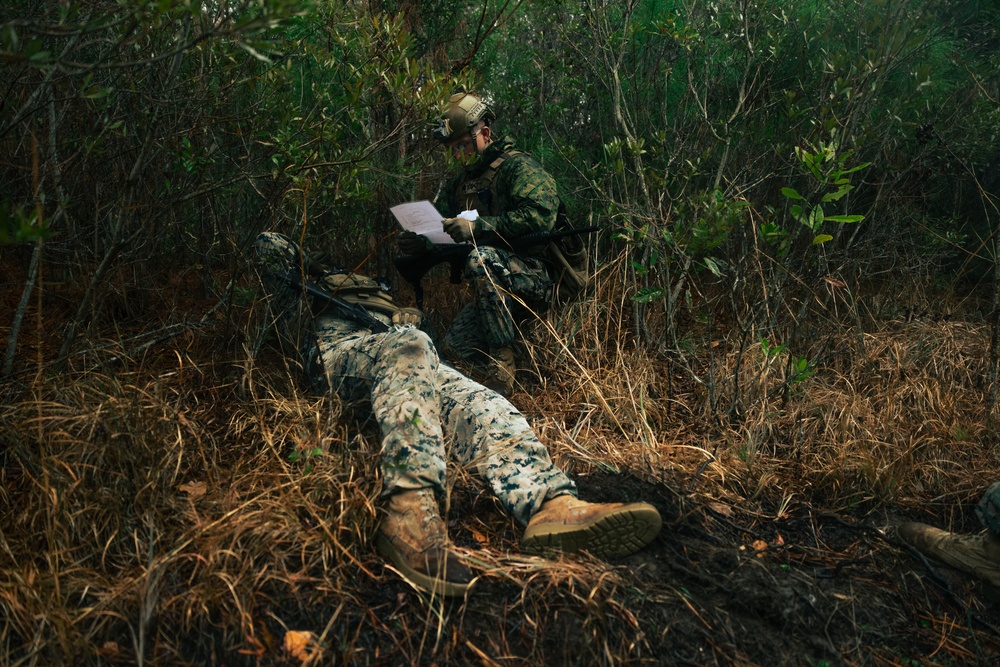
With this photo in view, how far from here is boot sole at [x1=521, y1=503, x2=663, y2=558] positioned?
2.38m

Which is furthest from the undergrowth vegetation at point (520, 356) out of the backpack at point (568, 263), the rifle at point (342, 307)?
the rifle at point (342, 307)

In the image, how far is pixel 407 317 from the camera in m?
3.45

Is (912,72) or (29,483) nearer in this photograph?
(29,483)

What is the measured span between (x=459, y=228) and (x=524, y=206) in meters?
0.36

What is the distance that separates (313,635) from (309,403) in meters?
1.19

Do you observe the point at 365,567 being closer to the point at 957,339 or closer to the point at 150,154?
the point at 150,154

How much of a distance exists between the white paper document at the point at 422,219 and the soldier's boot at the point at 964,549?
245cm

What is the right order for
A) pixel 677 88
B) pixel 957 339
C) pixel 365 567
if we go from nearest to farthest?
pixel 365 567
pixel 957 339
pixel 677 88

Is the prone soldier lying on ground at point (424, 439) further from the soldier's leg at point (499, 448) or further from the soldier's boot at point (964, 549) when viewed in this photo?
the soldier's boot at point (964, 549)

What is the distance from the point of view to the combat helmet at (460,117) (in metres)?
3.89

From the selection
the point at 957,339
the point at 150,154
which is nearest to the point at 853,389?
the point at 957,339

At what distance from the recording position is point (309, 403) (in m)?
3.14

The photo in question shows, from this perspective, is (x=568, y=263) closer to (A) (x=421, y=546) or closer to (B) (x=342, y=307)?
(B) (x=342, y=307)

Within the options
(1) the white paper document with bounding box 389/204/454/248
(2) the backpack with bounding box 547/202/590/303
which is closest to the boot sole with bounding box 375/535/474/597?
(1) the white paper document with bounding box 389/204/454/248
